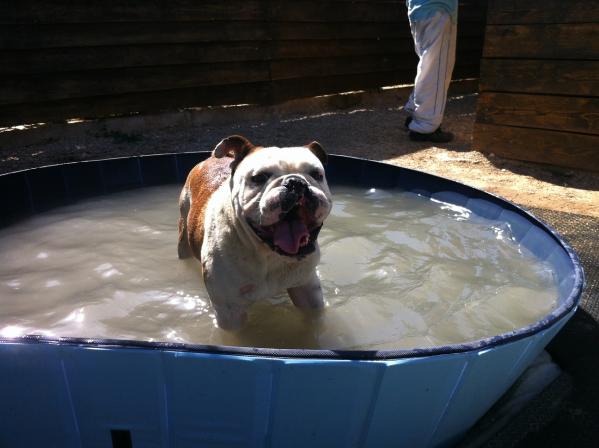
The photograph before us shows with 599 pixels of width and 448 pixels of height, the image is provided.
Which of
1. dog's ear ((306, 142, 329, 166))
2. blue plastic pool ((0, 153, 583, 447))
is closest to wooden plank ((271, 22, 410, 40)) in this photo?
dog's ear ((306, 142, 329, 166))

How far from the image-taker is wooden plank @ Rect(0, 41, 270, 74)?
20.1 feet

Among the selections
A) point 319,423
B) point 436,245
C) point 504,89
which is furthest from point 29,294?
point 504,89

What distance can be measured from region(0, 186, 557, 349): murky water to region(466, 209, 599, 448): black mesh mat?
0.24m

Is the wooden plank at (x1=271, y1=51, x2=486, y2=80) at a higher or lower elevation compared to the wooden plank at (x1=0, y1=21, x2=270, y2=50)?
lower

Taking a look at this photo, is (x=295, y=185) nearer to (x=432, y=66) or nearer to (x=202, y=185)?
(x=202, y=185)

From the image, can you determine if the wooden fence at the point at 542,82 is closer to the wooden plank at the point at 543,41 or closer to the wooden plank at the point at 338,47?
the wooden plank at the point at 543,41

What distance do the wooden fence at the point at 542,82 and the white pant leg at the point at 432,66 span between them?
0.80 metres

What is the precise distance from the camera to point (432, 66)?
6.64 meters

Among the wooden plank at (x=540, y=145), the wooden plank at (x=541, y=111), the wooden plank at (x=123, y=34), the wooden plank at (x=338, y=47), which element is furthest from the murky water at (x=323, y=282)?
the wooden plank at (x=338, y=47)

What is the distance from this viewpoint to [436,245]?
3.74 metres

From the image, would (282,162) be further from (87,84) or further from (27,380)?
(87,84)

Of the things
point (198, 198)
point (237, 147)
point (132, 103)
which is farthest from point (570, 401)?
point (132, 103)

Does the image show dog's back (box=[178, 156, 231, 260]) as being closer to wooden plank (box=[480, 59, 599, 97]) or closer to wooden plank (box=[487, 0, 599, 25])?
wooden plank (box=[480, 59, 599, 97])

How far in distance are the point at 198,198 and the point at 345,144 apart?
4240 millimetres
